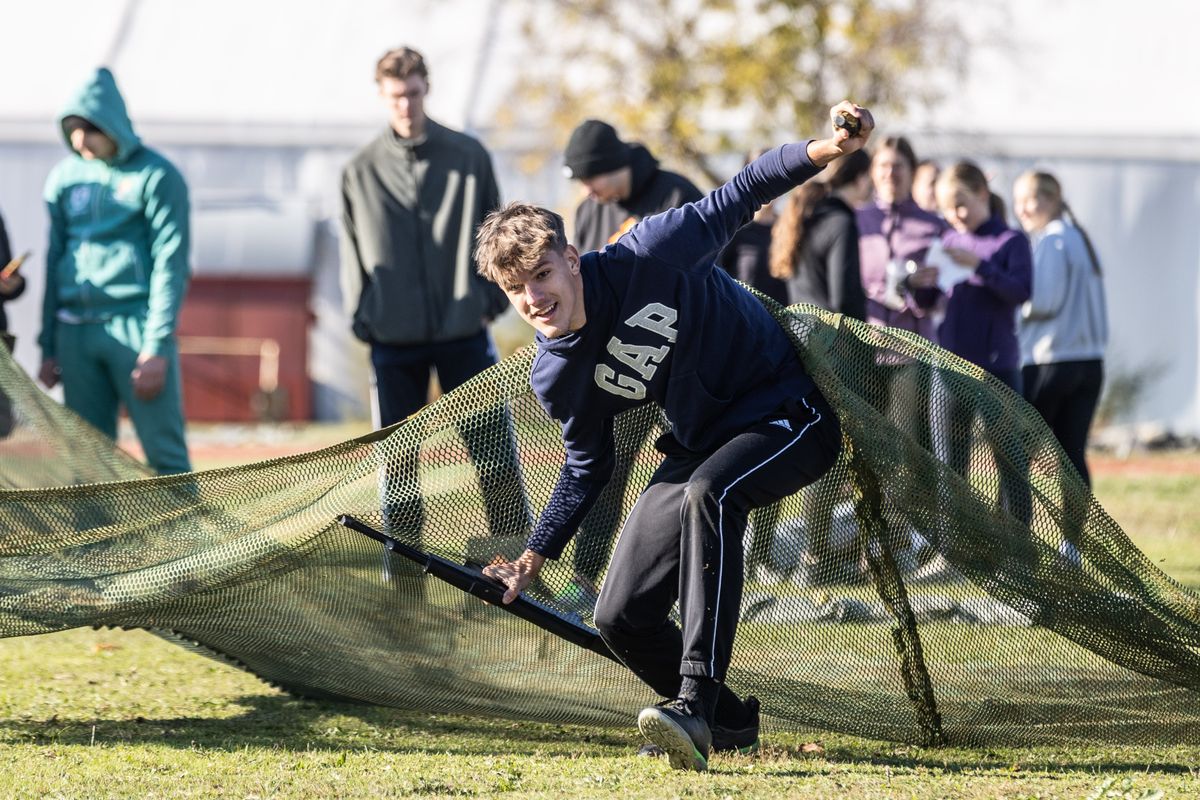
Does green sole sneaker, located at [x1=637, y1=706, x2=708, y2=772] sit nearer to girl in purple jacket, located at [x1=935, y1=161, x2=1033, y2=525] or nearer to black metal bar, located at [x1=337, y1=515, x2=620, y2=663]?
black metal bar, located at [x1=337, y1=515, x2=620, y2=663]

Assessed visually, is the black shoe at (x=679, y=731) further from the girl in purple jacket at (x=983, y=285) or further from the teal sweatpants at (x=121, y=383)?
the girl in purple jacket at (x=983, y=285)

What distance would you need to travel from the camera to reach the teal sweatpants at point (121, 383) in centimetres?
689

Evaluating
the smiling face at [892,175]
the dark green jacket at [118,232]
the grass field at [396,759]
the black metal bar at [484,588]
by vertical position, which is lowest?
the grass field at [396,759]

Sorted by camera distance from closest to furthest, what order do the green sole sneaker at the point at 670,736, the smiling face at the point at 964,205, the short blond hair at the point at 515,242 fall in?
the green sole sneaker at the point at 670,736 → the short blond hair at the point at 515,242 → the smiling face at the point at 964,205

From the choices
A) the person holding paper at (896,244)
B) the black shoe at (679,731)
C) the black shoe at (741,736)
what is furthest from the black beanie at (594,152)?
the black shoe at (679,731)

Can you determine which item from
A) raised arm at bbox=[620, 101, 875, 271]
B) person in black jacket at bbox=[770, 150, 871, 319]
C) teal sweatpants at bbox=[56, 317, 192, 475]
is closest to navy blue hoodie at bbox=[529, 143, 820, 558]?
raised arm at bbox=[620, 101, 875, 271]

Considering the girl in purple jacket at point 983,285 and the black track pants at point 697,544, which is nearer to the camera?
the black track pants at point 697,544

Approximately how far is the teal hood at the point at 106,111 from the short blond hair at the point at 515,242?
3107 millimetres

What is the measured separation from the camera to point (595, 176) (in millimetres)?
6973

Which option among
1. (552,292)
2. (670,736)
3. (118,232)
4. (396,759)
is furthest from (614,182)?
(670,736)

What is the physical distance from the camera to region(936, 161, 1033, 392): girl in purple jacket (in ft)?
24.7

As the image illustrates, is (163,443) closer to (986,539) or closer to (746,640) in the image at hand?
(746,640)

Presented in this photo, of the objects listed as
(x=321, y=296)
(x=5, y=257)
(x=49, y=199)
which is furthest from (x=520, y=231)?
(x=321, y=296)

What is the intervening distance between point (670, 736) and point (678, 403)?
3.16 ft
